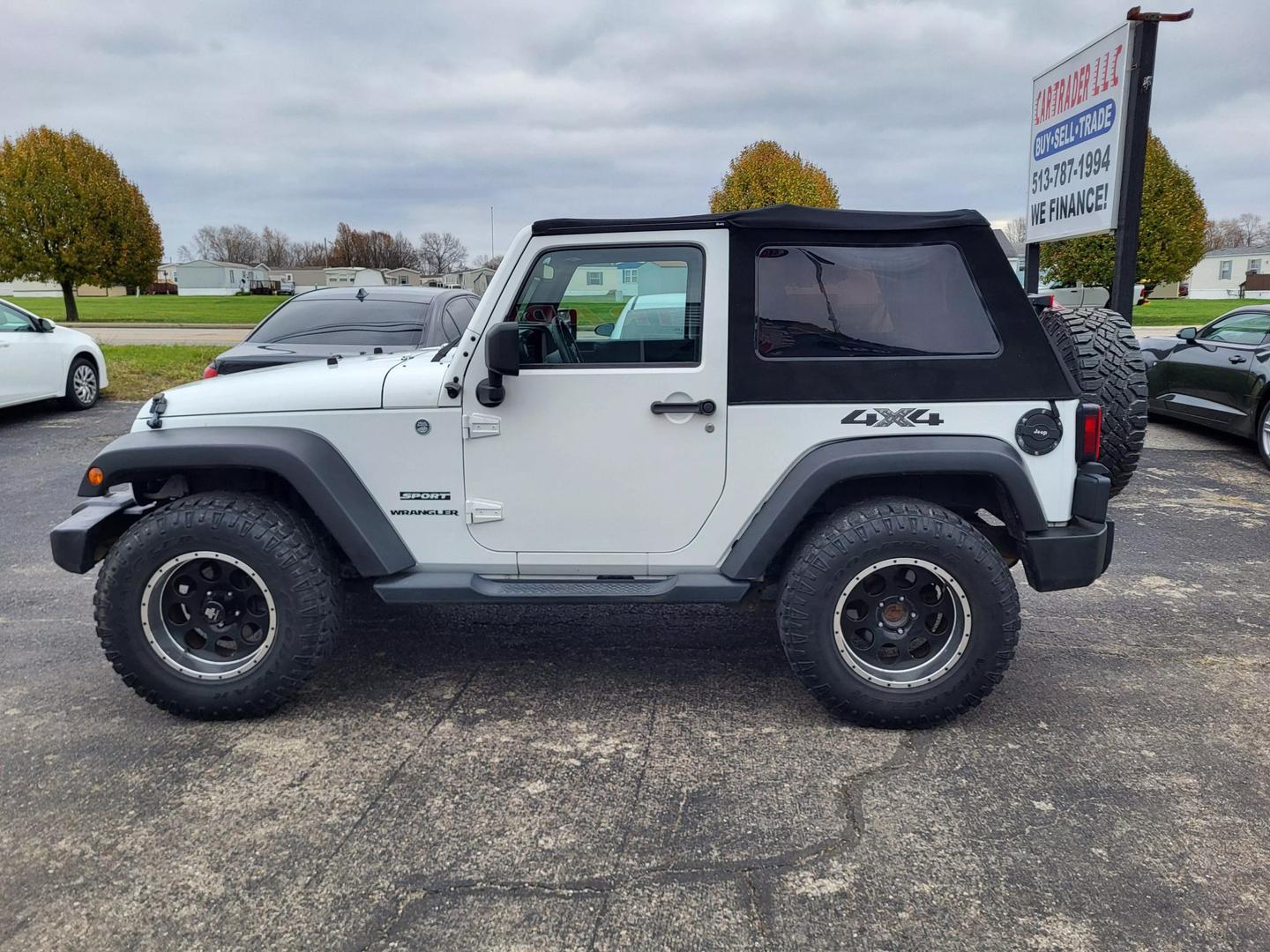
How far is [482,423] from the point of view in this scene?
3502 mm

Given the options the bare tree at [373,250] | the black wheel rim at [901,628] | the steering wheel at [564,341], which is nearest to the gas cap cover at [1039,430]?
the black wheel rim at [901,628]

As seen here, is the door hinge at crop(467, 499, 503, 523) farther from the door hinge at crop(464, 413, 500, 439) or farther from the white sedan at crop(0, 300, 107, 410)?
the white sedan at crop(0, 300, 107, 410)

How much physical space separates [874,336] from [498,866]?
2.22 m

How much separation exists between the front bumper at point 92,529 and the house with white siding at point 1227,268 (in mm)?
99771

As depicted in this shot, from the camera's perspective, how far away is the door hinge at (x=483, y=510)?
3.56 m

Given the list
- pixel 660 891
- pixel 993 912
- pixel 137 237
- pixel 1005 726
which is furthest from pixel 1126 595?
pixel 137 237

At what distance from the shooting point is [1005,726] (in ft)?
11.7

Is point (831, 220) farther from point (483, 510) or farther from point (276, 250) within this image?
point (276, 250)

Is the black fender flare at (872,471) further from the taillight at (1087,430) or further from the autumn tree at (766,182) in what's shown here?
the autumn tree at (766,182)

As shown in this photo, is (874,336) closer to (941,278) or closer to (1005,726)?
(941,278)

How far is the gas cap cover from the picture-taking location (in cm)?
342

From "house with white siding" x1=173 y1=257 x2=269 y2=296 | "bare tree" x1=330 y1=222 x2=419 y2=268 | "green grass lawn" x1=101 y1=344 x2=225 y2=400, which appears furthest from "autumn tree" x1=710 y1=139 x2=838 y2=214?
"house with white siding" x1=173 y1=257 x2=269 y2=296

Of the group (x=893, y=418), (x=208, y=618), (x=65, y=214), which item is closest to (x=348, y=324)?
(x=208, y=618)

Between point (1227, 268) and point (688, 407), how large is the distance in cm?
10411
